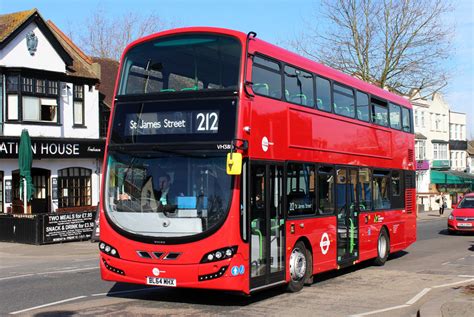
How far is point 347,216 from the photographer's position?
1341 cm

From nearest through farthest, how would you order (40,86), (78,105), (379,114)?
(379,114) < (40,86) < (78,105)

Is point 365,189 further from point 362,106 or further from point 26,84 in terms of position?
point 26,84

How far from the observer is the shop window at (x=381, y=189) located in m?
15.1

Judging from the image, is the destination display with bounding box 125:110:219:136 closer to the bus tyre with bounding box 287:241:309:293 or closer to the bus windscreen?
the bus windscreen

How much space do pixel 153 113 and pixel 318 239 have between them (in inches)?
168

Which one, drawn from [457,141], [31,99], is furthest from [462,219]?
[457,141]

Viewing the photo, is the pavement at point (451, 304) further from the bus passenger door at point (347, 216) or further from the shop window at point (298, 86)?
the shop window at point (298, 86)

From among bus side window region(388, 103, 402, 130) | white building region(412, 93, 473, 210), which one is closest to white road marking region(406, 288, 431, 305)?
bus side window region(388, 103, 402, 130)

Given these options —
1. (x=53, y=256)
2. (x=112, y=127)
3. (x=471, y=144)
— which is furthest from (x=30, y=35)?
(x=471, y=144)

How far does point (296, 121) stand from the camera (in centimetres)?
1108

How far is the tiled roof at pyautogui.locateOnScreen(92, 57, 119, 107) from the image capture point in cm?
3258

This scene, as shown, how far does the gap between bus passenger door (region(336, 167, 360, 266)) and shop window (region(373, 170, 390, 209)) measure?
1.32 m

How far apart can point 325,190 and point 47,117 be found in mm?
18150

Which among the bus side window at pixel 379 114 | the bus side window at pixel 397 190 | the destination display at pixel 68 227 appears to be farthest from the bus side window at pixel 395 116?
the destination display at pixel 68 227
